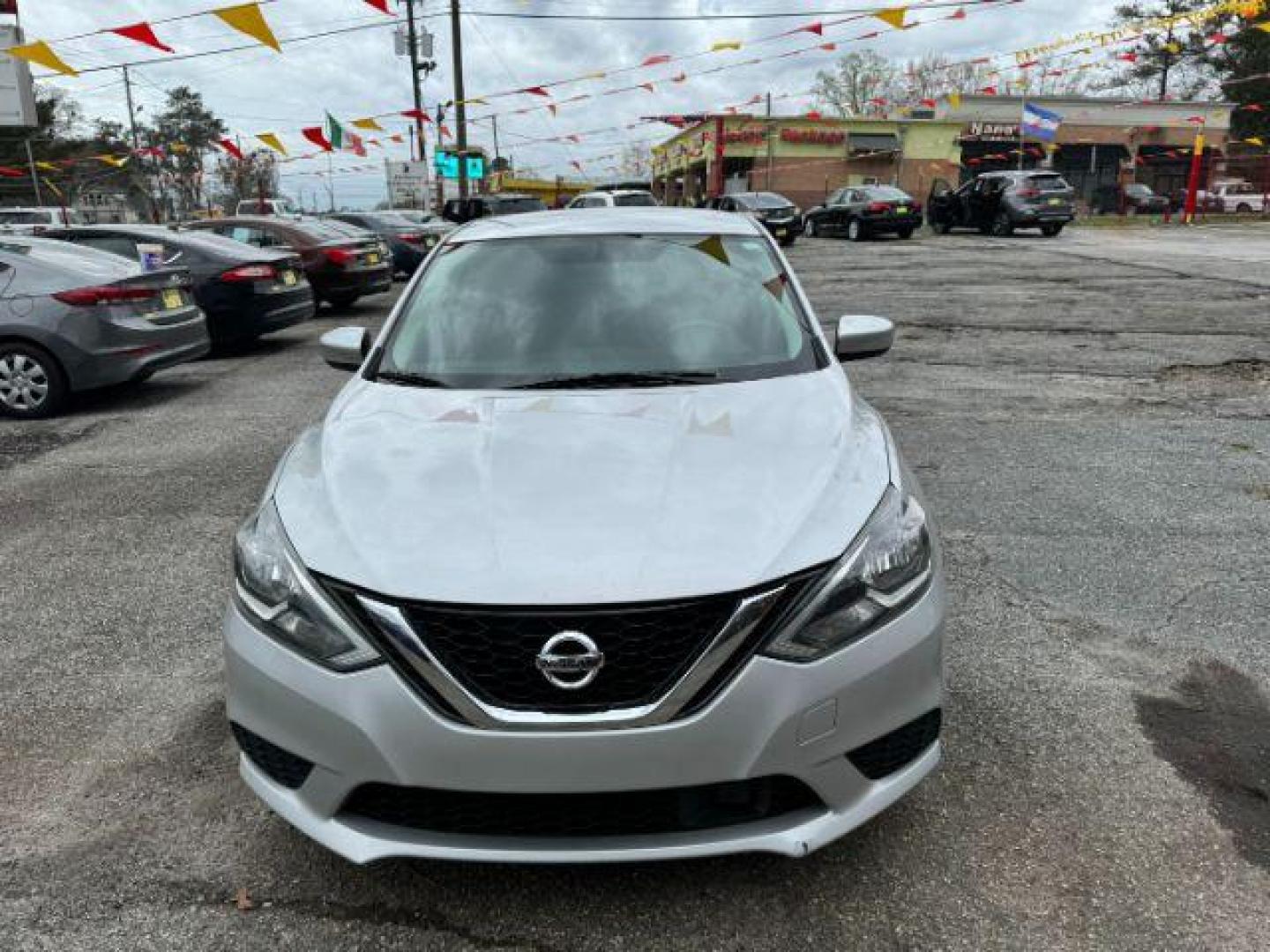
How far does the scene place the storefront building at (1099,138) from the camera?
50.7m

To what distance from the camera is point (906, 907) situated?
2.18 meters

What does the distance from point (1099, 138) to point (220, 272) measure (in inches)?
2124

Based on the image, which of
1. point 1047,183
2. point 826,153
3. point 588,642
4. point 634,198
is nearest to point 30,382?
point 588,642

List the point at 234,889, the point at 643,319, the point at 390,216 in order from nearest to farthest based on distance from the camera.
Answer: the point at 234,889 < the point at 643,319 < the point at 390,216

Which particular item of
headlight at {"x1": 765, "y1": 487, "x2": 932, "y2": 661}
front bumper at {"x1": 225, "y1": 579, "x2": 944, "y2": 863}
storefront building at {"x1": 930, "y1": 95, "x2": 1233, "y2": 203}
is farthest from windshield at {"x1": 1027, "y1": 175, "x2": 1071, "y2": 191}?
storefront building at {"x1": 930, "y1": 95, "x2": 1233, "y2": 203}

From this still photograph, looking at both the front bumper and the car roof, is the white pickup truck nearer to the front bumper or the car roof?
the car roof

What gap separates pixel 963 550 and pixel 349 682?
10.5ft

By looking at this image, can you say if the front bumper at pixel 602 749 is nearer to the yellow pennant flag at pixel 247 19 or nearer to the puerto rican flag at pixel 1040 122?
the yellow pennant flag at pixel 247 19

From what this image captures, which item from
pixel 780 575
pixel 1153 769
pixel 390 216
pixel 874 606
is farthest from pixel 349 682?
pixel 390 216

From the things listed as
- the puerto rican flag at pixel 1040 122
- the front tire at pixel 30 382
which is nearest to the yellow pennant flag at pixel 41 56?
the front tire at pixel 30 382

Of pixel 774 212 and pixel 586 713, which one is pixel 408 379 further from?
pixel 774 212

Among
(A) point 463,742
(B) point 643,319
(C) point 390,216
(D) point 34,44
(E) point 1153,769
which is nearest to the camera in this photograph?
(A) point 463,742

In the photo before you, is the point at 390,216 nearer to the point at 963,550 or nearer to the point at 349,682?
the point at 963,550

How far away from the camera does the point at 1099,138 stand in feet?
→ 169
